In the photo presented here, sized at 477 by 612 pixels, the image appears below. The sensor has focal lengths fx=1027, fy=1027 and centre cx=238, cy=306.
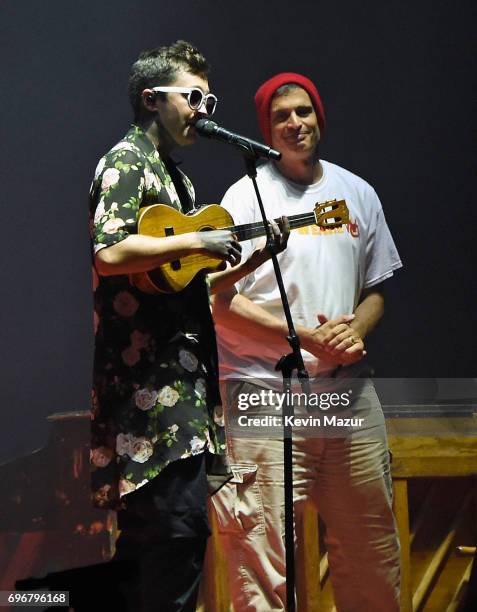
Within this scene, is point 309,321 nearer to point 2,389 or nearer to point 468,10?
point 2,389

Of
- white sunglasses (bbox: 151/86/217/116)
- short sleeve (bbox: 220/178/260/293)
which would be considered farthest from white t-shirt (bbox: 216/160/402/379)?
white sunglasses (bbox: 151/86/217/116)

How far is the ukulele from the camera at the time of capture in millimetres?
2482

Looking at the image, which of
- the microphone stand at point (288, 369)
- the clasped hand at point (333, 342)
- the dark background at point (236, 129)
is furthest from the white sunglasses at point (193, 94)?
the dark background at point (236, 129)

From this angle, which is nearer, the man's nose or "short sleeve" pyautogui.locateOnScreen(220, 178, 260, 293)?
"short sleeve" pyautogui.locateOnScreen(220, 178, 260, 293)

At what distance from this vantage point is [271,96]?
341 cm

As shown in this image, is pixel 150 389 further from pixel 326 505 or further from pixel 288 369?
pixel 326 505

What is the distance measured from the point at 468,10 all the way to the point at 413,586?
2.12 metres

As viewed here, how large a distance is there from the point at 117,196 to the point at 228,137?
0.37 meters

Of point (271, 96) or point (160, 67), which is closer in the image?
point (160, 67)

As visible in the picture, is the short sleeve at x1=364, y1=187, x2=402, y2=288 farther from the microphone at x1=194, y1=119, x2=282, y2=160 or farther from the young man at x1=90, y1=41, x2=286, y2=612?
the young man at x1=90, y1=41, x2=286, y2=612

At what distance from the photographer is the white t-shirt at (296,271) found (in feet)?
10.5

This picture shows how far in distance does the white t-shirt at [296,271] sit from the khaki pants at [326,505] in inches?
4.5

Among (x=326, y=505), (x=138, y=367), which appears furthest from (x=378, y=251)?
(x=138, y=367)

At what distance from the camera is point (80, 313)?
12.0 ft
